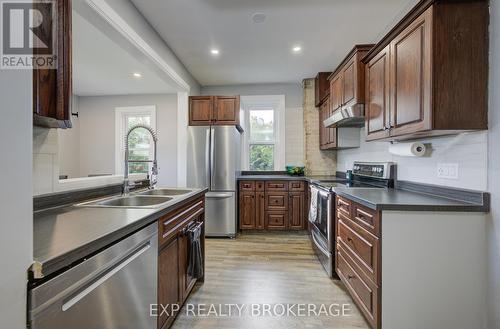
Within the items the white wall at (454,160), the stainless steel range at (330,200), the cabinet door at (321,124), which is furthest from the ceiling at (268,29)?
the stainless steel range at (330,200)

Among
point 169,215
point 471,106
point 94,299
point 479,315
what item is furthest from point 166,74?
point 479,315

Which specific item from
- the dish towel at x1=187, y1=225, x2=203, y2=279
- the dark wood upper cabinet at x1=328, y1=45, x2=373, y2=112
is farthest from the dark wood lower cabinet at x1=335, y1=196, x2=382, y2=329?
the dish towel at x1=187, y1=225, x2=203, y2=279

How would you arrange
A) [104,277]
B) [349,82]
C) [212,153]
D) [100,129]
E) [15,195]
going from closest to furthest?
[15,195] < [104,277] < [349,82] < [212,153] < [100,129]

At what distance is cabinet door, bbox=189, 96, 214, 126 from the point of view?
157 inches

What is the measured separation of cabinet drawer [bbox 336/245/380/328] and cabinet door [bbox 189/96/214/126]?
281 centimetres

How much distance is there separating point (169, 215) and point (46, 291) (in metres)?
0.86

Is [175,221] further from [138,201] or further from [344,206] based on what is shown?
[344,206]

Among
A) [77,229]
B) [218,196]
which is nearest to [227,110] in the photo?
[218,196]

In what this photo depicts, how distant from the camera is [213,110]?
398 centimetres

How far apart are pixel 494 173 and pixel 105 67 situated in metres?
4.51

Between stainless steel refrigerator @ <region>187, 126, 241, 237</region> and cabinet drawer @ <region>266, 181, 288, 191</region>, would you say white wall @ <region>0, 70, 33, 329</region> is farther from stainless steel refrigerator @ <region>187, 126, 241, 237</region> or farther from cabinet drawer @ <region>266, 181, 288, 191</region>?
cabinet drawer @ <region>266, 181, 288, 191</region>

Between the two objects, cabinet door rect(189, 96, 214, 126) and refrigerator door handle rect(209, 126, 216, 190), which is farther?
cabinet door rect(189, 96, 214, 126)

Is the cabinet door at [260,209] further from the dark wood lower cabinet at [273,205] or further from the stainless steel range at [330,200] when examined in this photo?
the stainless steel range at [330,200]

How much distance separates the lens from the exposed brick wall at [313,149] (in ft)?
14.1
